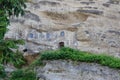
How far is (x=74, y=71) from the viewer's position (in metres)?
19.3

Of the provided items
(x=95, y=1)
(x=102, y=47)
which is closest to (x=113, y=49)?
(x=102, y=47)

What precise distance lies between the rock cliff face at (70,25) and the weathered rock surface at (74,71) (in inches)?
209

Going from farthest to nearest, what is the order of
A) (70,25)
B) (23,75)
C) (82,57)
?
(70,25), (82,57), (23,75)

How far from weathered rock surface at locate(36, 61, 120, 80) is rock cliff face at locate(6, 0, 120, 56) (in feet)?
17.4

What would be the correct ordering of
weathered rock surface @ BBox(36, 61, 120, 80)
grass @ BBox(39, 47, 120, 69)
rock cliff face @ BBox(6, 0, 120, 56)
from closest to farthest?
weathered rock surface @ BBox(36, 61, 120, 80)
grass @ BBox(39, 47, 120, 69)
rock cliff face @ BBox(6, 0, 120, 56)

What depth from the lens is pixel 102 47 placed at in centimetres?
2555

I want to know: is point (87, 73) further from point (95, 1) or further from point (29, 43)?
point (95, 1)

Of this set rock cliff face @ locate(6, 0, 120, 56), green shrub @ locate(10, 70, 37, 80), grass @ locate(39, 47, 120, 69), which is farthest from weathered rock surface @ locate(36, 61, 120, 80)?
rock cliff face @ locate(6, 0, 120, 56)

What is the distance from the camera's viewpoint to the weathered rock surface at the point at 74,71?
18.9 metres

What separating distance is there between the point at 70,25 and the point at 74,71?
7.24m

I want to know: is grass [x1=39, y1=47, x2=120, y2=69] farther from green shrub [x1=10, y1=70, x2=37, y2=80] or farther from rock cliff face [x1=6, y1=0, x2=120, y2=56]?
rock cliff face [x1=6, y1=0, x2=120, y2=56]

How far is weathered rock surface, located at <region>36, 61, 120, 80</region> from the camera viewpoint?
18.9 meters

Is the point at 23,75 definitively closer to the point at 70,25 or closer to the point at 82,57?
the point at 82,57

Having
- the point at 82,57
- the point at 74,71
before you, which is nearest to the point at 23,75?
the point at 74,71
